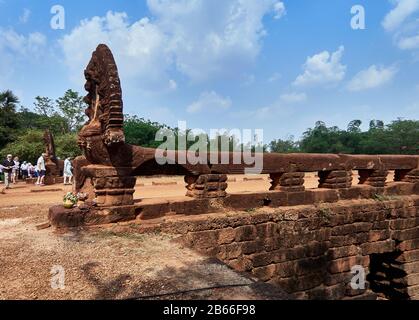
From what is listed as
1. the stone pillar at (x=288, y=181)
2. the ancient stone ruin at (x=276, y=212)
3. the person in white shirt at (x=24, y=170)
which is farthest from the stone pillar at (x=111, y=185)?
the person in white shirt at (x=24, y=170)

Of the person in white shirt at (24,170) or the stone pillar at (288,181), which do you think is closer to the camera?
the stone pillar at (288,181)

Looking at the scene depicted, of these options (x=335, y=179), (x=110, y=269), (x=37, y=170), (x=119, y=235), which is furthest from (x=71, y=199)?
(x=37, y=170)

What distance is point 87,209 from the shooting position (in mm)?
4680

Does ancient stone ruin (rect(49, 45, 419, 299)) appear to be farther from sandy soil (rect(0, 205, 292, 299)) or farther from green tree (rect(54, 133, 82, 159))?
green tree (rect(54, 133, 82, 159))

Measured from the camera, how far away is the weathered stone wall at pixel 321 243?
5156 mm

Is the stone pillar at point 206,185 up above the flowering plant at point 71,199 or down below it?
above

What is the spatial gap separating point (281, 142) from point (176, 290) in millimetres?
68249

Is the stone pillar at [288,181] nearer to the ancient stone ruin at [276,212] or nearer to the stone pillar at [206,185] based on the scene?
the ancient stone ruin at [276,212]

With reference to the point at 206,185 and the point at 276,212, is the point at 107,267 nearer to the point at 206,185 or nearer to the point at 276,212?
the point at 206,185

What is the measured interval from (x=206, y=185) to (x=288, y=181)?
1.64m

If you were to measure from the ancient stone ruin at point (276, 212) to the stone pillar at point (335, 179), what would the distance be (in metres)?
0.02

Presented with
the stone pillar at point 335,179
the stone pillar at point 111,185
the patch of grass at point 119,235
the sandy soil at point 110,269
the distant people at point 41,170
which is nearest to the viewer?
the sandy soil at point 110,269

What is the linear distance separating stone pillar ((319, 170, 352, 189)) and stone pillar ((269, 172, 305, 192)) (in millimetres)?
802
